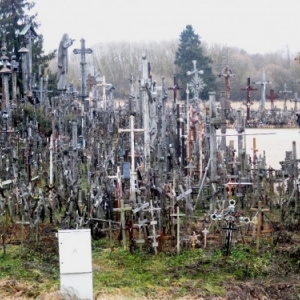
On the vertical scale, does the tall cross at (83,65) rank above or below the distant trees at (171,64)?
below

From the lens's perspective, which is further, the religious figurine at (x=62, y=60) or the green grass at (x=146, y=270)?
the religious figurine at (x=62, y=60)

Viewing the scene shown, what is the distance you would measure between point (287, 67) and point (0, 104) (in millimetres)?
37942

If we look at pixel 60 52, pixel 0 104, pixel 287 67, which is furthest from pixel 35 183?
pixel 287 67

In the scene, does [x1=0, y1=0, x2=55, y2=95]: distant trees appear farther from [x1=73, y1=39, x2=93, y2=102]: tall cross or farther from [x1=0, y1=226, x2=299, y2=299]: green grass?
[x1=0, y1=226, x2=299, y2=299]: green grass

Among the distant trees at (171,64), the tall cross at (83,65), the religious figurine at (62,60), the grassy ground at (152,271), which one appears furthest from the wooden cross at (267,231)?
the distant trees at (171,64)

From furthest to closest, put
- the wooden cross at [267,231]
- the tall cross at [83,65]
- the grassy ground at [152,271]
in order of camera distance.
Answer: the tall cross at [83,65]
the wooden cross at [267,231]
the grassy ground at [152,271]

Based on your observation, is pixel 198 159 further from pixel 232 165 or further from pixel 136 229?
pixel 136 229

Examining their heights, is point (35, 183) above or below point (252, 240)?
above

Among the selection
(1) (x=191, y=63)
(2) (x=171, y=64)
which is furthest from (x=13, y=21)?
(2) (x=171, y=64)

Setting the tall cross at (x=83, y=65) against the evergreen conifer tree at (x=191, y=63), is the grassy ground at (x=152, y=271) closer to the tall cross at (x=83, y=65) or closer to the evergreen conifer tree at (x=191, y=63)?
the tall cross at (x=83, y=65)

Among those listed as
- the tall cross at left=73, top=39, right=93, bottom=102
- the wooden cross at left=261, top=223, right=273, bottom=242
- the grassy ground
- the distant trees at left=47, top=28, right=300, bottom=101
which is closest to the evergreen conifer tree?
the distant trees at left=47, top=28, right=300, bottom=101

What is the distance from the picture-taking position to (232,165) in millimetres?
12047

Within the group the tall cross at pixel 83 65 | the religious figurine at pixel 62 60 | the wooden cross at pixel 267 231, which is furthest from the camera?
the tall cross at pixel 83 65

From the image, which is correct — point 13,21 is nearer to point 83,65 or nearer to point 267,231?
point 83,65
